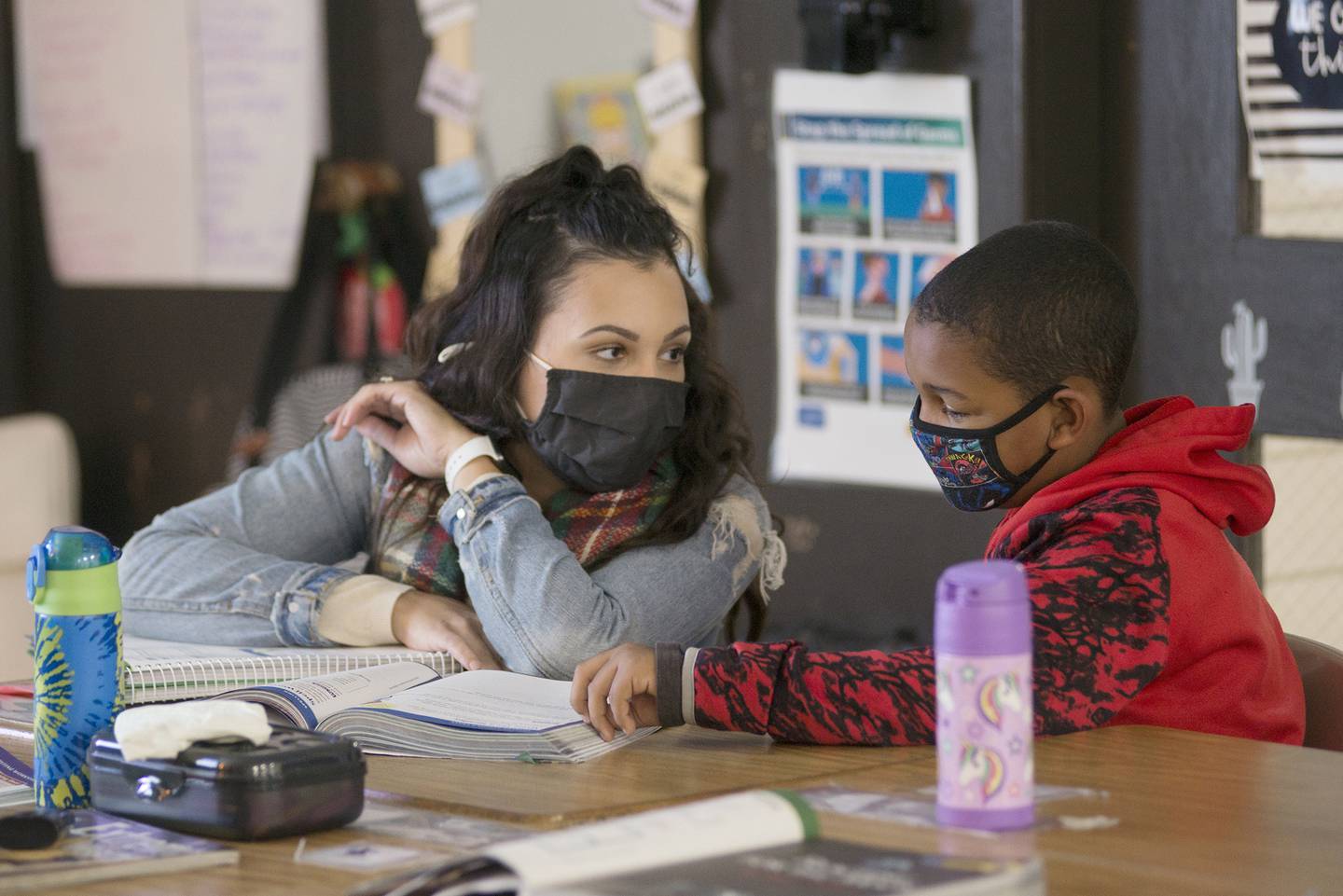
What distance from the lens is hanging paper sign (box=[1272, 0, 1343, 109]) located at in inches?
96.8

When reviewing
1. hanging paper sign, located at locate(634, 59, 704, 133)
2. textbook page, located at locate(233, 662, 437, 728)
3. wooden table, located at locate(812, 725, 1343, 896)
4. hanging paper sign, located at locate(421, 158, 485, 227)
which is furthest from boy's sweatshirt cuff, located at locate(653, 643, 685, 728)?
hanging paper sign, located at locate(421, 158, 485, 227)

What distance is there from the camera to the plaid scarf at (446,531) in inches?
77.6

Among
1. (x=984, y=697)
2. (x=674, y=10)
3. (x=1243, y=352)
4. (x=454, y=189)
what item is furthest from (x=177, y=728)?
(x=454, y=189)

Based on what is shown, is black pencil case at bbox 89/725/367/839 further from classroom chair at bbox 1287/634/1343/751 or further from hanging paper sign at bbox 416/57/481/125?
hanging paper sign at bbox 416/57/481/125

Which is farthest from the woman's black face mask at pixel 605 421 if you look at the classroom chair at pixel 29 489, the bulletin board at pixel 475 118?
the classroom chair at pixel 29 489

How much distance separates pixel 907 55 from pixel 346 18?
1441mm

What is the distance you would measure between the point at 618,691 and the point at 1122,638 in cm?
40

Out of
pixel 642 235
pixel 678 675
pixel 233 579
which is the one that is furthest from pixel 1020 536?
pixel 233 579

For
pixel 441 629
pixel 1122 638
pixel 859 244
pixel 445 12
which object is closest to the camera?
pixel 1122 638

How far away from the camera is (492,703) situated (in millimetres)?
1566

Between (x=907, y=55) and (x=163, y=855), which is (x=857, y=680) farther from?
(x=907, y=55)

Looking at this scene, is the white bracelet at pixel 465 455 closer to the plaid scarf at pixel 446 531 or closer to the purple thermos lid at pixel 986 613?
the plaid scarf at pixel 446 531

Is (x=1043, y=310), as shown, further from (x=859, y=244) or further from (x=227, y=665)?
(x=859, y=244)

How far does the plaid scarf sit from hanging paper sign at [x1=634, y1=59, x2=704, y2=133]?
4.30 ft
